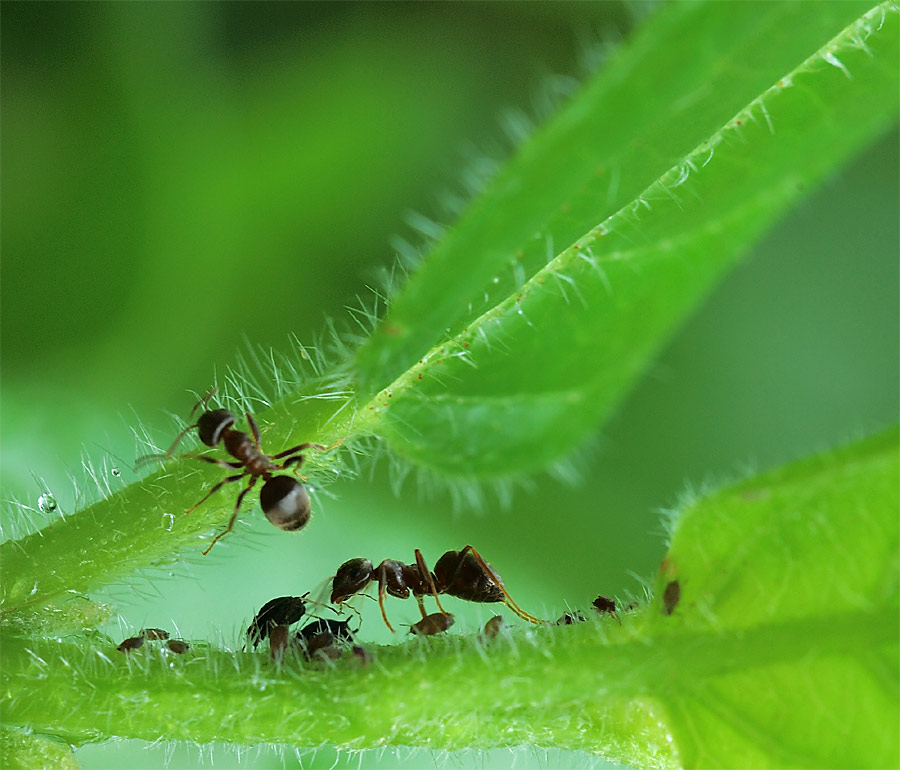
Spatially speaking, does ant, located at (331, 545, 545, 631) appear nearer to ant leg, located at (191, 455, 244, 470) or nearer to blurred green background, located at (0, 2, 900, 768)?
ant leg, located at (191, 455, 244, 470)

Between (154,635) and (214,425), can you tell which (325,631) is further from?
(214,425)

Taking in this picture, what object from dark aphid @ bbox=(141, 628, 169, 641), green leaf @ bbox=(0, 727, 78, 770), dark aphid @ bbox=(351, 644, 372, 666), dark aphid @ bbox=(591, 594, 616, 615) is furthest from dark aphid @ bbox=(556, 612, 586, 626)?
green leaf @ bbox=(0, 727, 78, 770)

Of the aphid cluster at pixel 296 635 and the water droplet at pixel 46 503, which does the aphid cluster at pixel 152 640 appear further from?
the water droplet at pixel 46 503

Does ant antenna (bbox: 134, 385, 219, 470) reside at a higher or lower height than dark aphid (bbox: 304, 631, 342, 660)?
higher

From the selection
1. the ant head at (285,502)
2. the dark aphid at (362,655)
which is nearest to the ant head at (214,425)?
the ant head at (285,502)

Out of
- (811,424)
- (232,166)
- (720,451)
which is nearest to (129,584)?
(232,166)

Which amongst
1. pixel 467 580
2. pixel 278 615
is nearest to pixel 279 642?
pixel 278 615
